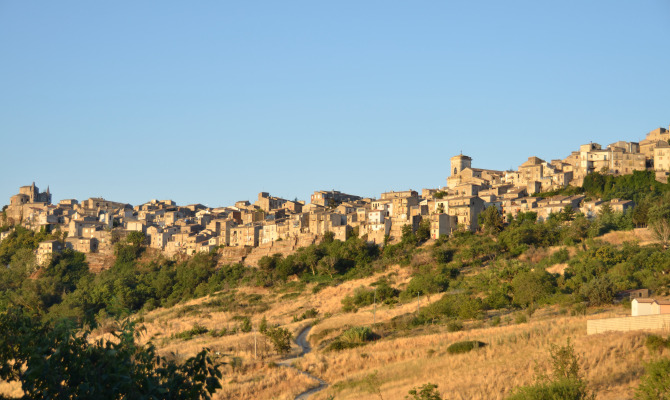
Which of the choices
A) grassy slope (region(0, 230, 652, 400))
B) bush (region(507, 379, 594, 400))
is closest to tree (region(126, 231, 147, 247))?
grassy slope (region(0, 230, 652, 400))

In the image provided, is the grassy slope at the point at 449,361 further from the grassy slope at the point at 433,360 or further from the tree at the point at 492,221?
the tree at the point at 492,221

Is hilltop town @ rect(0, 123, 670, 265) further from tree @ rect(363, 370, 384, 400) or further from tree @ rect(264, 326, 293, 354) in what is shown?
tree @ rect(363, 370, 384, 400)

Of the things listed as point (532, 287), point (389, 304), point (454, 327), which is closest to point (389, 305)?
point (389, 304)

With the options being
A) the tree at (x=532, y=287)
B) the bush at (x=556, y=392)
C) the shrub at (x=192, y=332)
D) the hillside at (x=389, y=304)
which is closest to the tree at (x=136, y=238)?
the hillside at (x=389, y=304)

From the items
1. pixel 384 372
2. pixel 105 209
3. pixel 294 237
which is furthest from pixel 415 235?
pixel 105 209

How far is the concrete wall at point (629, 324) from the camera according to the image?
1105 inches

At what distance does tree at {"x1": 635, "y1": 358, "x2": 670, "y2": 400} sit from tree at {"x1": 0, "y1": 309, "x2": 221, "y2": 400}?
38.2ft

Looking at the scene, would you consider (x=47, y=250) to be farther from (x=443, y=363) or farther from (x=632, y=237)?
(x=443, y=363)

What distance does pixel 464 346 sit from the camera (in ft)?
98.9

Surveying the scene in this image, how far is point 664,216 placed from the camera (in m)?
57.1

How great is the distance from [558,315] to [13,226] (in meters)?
86.6

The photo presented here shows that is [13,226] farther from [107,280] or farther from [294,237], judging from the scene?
[294,237]

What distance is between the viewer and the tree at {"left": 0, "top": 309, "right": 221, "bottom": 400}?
11383 mm

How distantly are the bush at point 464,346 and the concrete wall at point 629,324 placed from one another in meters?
4.45
